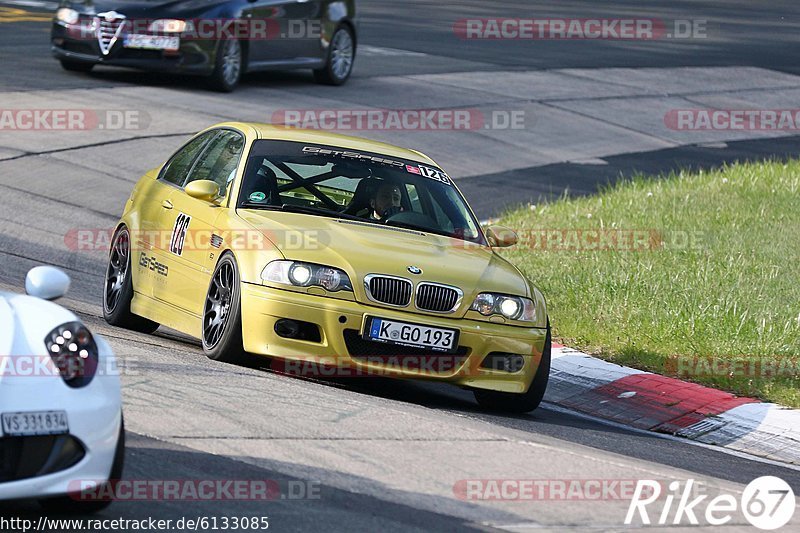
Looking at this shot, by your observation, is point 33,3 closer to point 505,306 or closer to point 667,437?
point 505,306

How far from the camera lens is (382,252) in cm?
854

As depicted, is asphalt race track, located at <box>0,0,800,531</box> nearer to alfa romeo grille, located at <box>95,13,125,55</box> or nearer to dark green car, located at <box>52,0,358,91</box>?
dark green car, located at <box>52,0,358,91</box>

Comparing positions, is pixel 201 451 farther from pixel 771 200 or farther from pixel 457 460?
pixel 771 200

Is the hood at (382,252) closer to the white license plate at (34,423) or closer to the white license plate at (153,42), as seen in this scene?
the white license plate at (34,423)

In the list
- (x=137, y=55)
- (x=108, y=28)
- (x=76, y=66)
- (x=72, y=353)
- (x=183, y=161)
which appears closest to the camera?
(x=72, y=353)

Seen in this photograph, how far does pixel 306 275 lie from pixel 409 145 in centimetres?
1034

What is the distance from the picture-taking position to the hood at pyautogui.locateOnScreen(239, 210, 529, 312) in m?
8.38

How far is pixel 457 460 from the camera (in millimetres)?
6875

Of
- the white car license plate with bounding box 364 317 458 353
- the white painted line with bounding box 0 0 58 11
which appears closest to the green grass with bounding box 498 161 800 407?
the white car license plate with bounding box 364 317 458 353

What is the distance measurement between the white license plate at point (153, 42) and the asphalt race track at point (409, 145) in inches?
24.5

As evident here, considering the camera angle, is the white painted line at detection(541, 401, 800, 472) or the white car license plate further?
the white painted line at detection(541, 401, 800, 472)

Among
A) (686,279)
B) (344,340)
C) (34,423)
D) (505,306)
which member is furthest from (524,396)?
(34,423)

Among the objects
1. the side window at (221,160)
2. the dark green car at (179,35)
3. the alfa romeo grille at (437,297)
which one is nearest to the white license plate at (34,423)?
the alfa romeo grille at (437,297)

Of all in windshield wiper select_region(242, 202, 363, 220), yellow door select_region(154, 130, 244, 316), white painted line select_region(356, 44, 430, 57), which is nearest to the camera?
yellow door select_region(154, 130, 244, 316)
